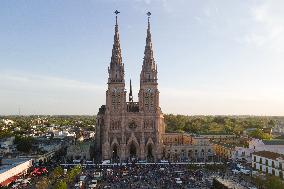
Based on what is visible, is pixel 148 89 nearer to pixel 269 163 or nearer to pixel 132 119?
pixel 132 119

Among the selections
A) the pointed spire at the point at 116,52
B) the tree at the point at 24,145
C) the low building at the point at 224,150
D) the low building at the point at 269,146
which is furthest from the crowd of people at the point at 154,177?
the tree at the point at 24,145

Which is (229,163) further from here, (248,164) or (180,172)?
(180,172)

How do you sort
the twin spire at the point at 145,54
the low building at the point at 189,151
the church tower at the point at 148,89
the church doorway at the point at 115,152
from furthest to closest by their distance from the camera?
the twin spire at the point at 145,54
the low building at the point at 189,151
the church tower at the point at 148,89
the church doorway at the point at 115,152

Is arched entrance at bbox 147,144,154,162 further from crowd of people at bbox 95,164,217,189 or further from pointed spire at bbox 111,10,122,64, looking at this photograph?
pointed spire at bbox 111,10,122,64

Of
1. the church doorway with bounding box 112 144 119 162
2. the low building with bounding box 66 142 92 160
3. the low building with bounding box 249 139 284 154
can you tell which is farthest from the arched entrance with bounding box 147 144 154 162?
the low building with bounding box 249 139 284 154

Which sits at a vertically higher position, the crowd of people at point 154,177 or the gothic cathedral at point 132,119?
the gothic cathedral at point 132,119

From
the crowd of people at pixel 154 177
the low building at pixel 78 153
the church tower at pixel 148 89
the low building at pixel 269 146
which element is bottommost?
the crowd of people at pixel 154 177

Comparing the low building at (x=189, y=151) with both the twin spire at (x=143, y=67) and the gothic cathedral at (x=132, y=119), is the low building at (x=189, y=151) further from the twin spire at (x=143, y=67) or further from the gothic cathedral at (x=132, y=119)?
the twin spire at (x=143, y=67)
